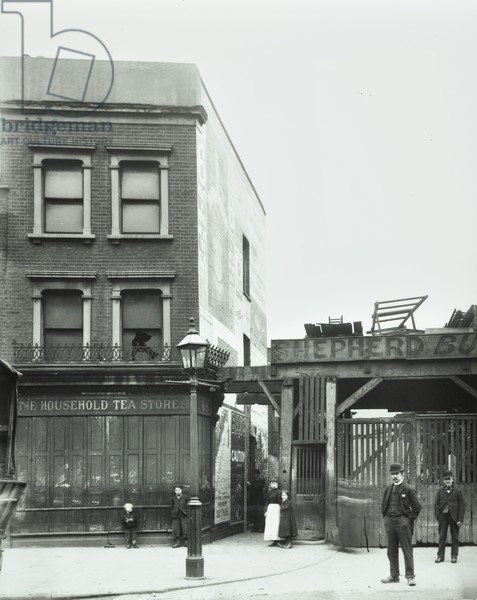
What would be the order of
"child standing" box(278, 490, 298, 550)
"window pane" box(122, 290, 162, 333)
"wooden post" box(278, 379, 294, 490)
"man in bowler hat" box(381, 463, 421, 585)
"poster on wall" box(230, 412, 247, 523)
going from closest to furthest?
"man in bowler hat" box(381, 463, 421, 585)
"child standing" box(278, 490, 298, 550)
"wooden post" box(278, 379, 294, 490)
"window pane" box(122, 290, 162, 333)
"poster on wall" box(230, 412, 247, 523)

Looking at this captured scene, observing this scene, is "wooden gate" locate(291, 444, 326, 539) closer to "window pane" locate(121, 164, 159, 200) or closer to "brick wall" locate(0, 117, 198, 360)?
"brick wall" locate(0, 117, 198, 360)

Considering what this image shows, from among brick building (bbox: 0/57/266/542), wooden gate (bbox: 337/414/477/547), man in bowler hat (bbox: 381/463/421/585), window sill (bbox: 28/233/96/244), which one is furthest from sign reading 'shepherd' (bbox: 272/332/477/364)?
man in bowler hat (bbox: 381/463/421/585)

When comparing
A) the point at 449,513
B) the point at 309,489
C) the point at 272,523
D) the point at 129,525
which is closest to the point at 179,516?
the point at 129,525

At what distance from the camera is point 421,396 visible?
92.9 ft

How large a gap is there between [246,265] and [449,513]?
665 inches

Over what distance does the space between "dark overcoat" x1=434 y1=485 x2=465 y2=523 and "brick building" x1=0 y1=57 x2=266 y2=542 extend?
23.0 feet

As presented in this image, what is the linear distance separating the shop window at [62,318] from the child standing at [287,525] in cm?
621

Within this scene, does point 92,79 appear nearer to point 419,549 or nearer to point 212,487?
point 212,487

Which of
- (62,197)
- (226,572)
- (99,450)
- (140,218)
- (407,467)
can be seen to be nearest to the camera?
(226,572)

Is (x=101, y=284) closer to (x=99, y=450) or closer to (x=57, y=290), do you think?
(x=57, y=290)

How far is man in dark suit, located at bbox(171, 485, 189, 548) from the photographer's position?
2256cm

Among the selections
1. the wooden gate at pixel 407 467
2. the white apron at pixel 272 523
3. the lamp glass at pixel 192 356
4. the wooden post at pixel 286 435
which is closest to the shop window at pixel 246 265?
the wooden post at pixel 286 435

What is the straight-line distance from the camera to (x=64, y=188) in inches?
955

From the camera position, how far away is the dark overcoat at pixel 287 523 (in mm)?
21641
